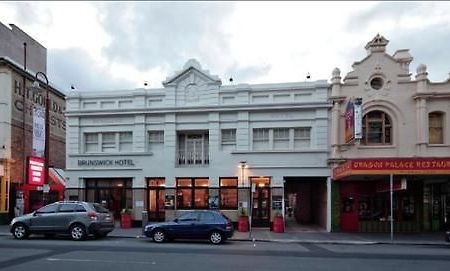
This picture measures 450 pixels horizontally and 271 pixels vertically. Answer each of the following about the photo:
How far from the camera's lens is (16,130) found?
3125cm

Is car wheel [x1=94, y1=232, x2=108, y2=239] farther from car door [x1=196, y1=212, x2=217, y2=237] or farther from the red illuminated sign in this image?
the red illuminated sign

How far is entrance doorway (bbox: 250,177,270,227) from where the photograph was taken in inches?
1073

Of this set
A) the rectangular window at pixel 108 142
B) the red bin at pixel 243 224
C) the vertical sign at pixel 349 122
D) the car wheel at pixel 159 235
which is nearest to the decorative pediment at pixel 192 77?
the rectangular window at pixel 108 142

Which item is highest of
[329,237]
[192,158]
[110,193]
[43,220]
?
[192,158]

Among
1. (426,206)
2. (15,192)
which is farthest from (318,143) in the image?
(15,192)

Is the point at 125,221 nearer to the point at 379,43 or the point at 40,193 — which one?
the point at 40,193

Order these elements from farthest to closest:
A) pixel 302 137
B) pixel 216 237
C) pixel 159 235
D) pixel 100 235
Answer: pixel 302 137 → pixel 100 235 → pixel 159 235 → pixel 216 237

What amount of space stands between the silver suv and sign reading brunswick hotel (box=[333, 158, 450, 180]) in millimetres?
11539

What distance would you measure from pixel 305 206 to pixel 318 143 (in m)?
9.20

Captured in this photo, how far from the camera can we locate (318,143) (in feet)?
87.2

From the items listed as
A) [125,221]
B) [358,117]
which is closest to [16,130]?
[125,221]

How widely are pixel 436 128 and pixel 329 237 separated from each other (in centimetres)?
863

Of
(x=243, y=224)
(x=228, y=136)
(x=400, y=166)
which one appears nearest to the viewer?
(x=400, y=166)

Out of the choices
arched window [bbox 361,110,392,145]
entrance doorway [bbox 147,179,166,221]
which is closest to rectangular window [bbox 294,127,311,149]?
arched window [bbox 361,110,392,145]
